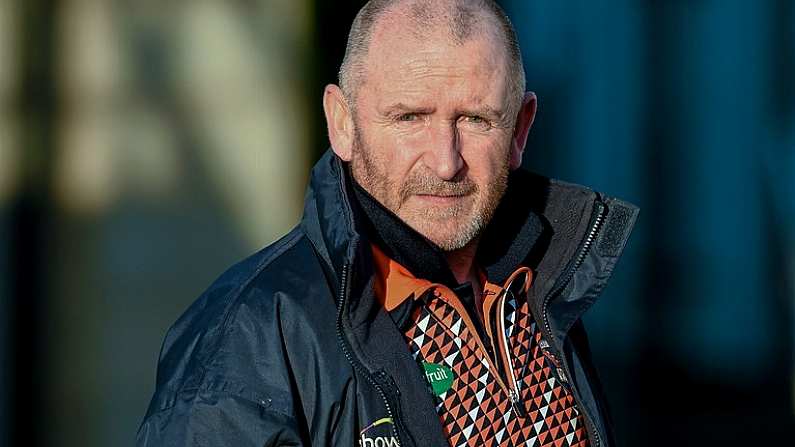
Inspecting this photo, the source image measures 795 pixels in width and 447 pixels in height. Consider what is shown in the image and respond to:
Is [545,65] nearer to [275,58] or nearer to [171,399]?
[275,58]

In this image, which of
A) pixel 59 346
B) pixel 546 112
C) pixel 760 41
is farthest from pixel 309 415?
pixel 760 41

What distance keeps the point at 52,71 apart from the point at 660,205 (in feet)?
7.25

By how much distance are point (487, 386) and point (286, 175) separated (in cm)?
190

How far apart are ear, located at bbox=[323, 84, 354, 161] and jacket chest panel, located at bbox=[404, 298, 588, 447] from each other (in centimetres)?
34

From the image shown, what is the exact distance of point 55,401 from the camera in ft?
13.2

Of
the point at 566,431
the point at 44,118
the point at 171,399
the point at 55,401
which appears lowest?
the point at 55,401

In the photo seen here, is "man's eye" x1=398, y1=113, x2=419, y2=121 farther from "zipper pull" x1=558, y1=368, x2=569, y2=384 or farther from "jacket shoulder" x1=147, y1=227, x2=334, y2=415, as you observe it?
"zipper pull" x1=558, y1=368, x2=569, y2=384

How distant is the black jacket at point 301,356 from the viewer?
2.15 m

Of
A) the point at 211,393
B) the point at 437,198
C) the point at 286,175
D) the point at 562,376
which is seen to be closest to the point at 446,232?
the point at 437,198

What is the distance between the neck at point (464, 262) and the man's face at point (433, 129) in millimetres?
113

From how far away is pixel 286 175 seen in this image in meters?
4.25

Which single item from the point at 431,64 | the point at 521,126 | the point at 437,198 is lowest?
the point at 437,198

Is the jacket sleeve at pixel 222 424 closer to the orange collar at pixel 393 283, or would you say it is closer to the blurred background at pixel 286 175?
the orange collar at pixel 393 283

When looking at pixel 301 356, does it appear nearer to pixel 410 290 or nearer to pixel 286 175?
pixel 410 290
